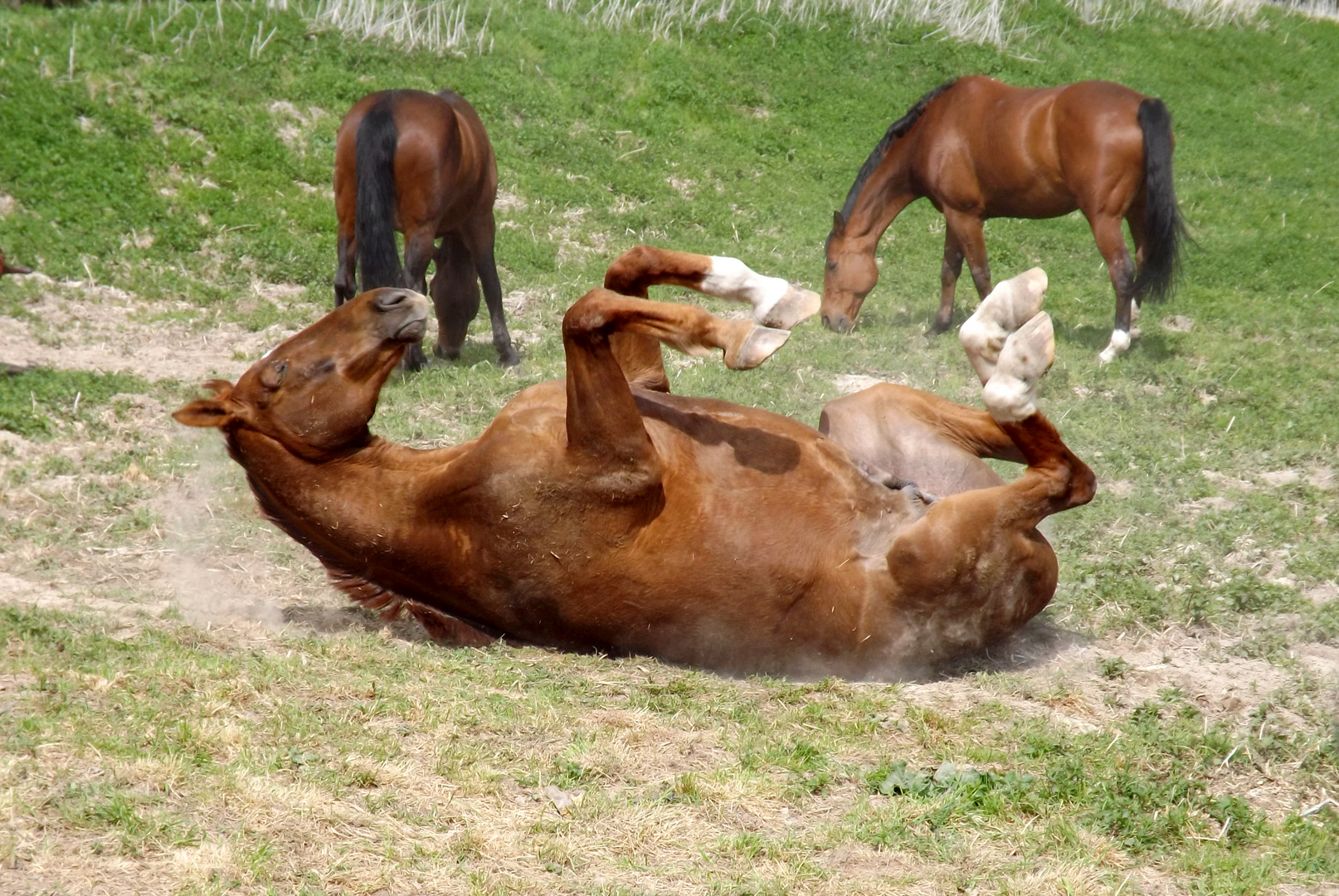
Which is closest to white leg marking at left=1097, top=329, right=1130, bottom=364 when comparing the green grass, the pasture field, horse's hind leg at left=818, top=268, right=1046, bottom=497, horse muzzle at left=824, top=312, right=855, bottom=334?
the pasture field

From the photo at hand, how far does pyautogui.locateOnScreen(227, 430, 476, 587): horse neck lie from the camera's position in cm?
391

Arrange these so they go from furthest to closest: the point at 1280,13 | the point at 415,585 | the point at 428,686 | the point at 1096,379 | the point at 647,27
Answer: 1. the point at 1280,13
2. the point at 647,27
3. the point at 1096,379
4. the point at 415,585
5. the point at 428,686

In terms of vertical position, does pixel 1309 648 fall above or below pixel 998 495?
below

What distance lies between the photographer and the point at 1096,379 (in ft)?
27.8

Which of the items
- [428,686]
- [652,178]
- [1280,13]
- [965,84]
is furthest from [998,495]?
[1280,13]

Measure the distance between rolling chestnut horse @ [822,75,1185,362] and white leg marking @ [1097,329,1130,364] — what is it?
11 millimetres

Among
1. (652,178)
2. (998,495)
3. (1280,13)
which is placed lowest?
(652,178)

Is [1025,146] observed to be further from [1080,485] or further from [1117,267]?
[1080,485]

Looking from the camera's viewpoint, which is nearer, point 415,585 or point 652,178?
point 415,585

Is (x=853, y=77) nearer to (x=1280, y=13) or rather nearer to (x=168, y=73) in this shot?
(x=168, y=73)

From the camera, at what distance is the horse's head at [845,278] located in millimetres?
10305

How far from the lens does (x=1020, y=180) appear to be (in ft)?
33.4

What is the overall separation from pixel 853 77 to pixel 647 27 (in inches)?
109

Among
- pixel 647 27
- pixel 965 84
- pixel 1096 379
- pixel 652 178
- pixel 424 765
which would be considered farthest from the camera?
pixel 647 27
